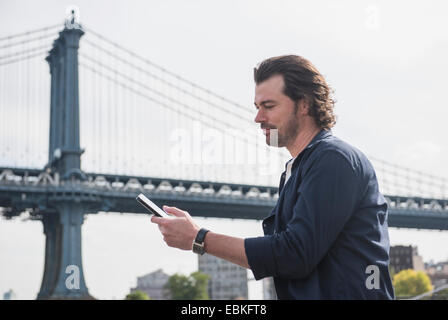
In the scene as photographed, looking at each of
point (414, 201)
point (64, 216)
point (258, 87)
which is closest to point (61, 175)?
point (64, 216)

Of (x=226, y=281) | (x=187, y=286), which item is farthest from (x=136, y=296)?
(x=226, y=281)

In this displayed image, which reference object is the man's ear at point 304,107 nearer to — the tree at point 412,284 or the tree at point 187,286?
the tree at point 187,286

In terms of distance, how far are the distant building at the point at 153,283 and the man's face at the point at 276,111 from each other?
518ft

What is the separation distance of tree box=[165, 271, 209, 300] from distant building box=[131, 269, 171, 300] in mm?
81360

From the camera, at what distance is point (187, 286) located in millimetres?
77812

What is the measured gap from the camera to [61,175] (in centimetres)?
5769

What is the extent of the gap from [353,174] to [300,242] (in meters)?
0.32

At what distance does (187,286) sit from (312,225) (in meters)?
76.0

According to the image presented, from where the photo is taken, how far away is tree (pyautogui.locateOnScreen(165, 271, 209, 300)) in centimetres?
7688

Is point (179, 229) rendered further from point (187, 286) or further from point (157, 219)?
point (187, 286)

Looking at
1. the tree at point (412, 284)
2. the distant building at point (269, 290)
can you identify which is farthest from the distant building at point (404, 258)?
the tree at point (412, 284)
